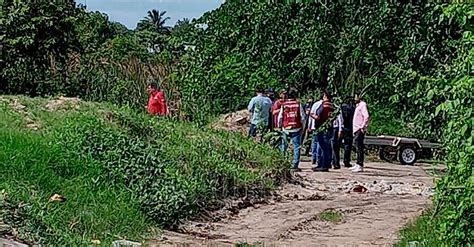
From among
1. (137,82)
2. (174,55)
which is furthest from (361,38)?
(174,55)

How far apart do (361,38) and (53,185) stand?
3.40m

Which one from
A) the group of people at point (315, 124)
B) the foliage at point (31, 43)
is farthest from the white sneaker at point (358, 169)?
the foliage at point (31, 43)

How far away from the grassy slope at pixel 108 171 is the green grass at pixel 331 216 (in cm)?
122

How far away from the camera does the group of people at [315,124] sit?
15.3m

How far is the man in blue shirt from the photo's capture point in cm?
1683

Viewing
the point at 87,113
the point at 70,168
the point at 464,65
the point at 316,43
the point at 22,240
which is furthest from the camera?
the point at 87,113

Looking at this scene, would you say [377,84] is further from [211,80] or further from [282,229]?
[211,80]

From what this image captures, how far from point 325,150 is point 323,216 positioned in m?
5.61

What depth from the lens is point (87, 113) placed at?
39.8 feet

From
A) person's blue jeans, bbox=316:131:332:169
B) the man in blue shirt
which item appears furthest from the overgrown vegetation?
person's blue jeans, bbox=316:131:332:169

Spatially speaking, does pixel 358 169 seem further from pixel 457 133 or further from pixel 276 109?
pixel 457 133

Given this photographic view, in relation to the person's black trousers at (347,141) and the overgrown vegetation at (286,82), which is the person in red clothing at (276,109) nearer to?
the overgrown vegetation at (286,82)

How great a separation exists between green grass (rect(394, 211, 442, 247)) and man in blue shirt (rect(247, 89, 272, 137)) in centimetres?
750

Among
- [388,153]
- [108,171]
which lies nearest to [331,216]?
[108,171]
